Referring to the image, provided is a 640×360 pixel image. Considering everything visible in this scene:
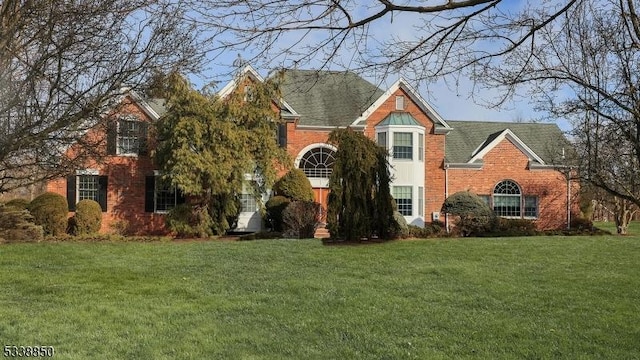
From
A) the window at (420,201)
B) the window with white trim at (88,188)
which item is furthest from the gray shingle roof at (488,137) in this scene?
the window with white trim at (88,188)

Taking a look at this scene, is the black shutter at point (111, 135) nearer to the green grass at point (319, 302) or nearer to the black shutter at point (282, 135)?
the green grass at point (319, 302)

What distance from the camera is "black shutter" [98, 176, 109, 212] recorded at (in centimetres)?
2345

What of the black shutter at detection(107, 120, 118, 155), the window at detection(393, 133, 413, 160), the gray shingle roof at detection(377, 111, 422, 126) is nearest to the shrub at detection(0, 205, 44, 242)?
the black shutter at detection(107, 120, 118, 155)

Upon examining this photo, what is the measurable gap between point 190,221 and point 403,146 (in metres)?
10.4

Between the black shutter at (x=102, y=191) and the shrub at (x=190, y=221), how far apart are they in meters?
3.87

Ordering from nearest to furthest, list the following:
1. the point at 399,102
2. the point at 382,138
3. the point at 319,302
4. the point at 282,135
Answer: the point at 319,302, the point at 282,135, the point at 382,138, the point at 399,102

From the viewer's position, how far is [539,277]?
1104cm

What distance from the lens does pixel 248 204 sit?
2422 centimetres

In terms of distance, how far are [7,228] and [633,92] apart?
58.9ft

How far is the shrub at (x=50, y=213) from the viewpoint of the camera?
21047mm

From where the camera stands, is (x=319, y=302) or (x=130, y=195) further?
(x=130, y=195)

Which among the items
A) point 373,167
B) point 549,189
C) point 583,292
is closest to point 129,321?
point 583,292

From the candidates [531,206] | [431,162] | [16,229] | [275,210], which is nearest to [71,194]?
[16,229]

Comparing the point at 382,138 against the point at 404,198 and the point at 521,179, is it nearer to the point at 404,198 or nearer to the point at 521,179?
the point at 404,198
